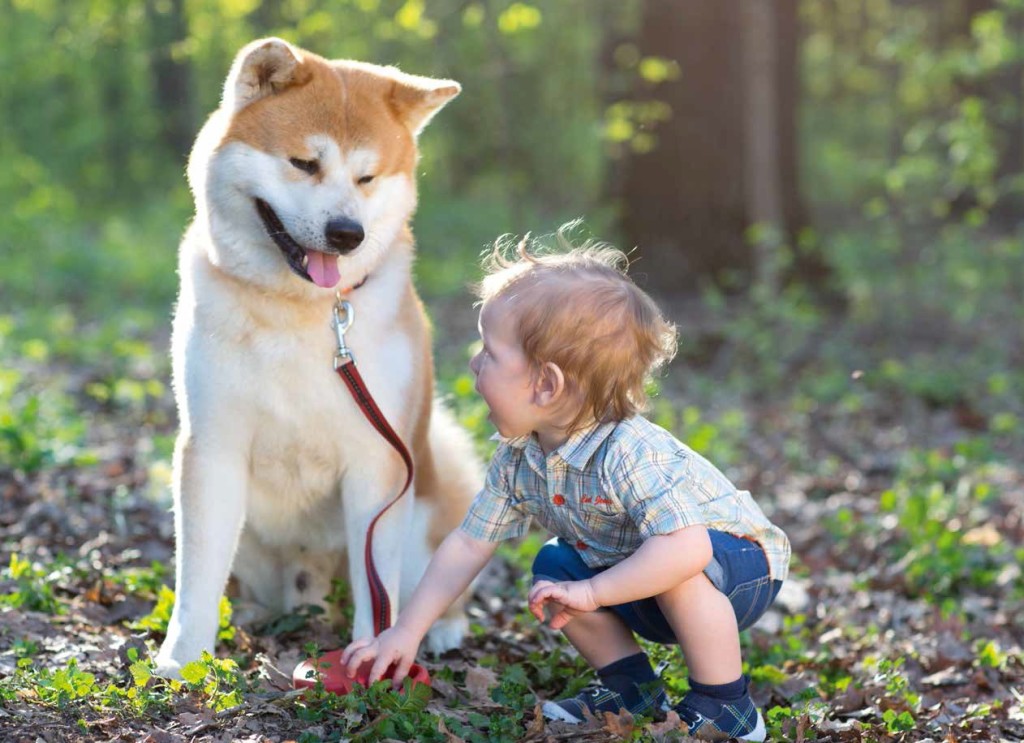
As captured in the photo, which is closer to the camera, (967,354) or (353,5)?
(967,354)

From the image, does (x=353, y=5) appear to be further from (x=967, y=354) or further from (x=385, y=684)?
(x=385, y=684)

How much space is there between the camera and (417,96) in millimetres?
3455

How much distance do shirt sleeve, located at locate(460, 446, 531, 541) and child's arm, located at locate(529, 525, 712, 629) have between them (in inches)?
12.0

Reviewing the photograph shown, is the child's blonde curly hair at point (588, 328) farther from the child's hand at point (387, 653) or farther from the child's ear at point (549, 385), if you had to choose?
the child's hand at point (387, 653)

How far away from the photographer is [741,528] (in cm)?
286

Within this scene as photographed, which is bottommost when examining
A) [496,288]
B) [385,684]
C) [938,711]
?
[938,711]

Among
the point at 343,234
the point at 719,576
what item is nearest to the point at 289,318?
the point at 343,234

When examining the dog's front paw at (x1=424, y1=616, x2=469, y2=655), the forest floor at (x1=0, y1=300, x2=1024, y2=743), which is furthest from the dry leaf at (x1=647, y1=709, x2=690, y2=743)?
the dog's front paw at (x1=424, y1=616, x2=469, y2=655)

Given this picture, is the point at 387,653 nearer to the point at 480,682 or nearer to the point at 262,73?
the point at 480,682

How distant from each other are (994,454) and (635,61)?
457 cm

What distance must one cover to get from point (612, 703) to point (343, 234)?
1412 mm

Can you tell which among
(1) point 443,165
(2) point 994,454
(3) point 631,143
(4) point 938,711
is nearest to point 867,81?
(1) point 443,165

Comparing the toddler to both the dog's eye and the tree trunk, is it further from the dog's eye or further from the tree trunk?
the tree trunk

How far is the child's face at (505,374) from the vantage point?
275cm
